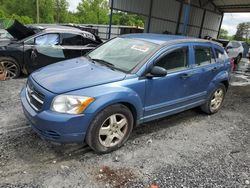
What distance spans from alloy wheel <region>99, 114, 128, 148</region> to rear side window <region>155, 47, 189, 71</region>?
1.04 metres

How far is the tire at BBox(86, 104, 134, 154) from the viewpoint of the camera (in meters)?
3.15

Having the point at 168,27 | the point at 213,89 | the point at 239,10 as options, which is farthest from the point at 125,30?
the point at 213,89

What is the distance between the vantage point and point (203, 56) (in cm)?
470

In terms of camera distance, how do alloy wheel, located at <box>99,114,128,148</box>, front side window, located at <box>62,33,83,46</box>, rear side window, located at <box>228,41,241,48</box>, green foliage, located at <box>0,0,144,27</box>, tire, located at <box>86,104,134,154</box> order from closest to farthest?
tire, located at <box>86,104,134,154</box> < alloy wheel, located at <box>99,114,128,148</box> < front side window, located at <box>62,33,83,46</box> < rear side window, located at <box>228,41,241,48</box> < green foliage, located at <box>0,0,144,27</box>

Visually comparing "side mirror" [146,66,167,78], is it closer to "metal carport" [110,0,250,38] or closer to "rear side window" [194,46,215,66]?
"rear side window" [194,46,215,66]

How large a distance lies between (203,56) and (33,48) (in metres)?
4.55

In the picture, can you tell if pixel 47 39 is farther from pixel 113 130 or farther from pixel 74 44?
pixel 113 130

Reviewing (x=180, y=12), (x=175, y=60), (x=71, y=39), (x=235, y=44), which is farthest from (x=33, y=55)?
(x=180, y=12)

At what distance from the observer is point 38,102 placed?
311cm

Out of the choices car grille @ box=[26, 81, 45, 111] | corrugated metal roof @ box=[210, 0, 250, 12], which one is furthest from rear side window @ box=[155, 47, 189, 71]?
corrugated metal roof @ box=[210, 0, 250, 12]

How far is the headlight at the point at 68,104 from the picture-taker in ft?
9.62

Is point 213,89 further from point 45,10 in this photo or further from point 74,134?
point 45,10

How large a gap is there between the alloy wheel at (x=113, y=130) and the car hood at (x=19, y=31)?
4.67 meters

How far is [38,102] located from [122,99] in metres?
1.10
